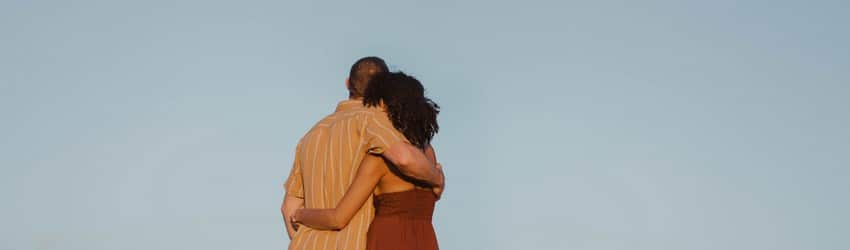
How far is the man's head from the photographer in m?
6.99

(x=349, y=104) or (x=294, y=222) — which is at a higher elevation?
(x=349, y=104)

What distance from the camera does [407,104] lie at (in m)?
6.80

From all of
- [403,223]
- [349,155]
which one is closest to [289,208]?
[349,155]

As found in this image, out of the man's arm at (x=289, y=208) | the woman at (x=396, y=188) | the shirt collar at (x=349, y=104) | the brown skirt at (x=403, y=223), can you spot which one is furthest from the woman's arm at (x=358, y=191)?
the man's arm at (x=289, y=208)

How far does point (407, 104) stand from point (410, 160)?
0.36 meters

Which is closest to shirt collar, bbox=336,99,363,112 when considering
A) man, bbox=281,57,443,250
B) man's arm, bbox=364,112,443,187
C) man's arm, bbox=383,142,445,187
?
man, bbox=281,57,443,250

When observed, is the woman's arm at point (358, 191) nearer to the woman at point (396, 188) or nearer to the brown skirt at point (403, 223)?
the woman at point (396, 188)

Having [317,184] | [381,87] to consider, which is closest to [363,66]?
[381,87]

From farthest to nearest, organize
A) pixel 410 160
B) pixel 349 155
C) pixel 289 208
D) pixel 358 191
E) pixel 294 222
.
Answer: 1. pixel 289 208
2. pixel 294 222
3. pixel 349 155
4. pixel 358 191
5. pixel 410 160

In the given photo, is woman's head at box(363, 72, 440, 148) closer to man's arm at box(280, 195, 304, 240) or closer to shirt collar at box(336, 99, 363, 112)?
shirt collar at box(336, 99, 363, 112)

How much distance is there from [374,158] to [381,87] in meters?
0.38

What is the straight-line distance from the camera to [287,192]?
7.55 m

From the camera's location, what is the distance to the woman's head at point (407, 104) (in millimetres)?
6789

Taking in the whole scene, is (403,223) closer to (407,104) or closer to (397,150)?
(397,150)
